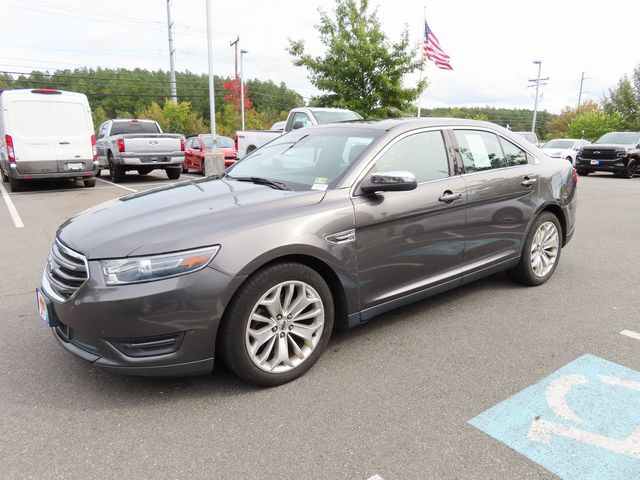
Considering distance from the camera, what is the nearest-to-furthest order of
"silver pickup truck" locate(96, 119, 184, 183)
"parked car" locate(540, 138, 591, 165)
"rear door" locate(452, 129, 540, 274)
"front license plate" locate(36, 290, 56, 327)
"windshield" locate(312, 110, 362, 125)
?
"front license plate" locate(36, 290, 56, 327) < "rear door" locate(452, 129, 540, 274) < "windshield" locate(312, 110, 362, 125) < "silver pickup truck" locate(96, 119, 184, 183) < "parked car" locate(540, 138, 591, 165)

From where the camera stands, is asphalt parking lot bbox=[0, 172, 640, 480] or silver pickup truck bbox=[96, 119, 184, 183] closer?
asphalt parking lot bbox=[0, 172, 640, 480]

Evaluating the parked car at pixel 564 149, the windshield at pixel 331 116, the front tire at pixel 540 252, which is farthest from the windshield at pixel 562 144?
the front tire at pixel 540 252

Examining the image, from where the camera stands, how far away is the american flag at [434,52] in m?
19.5

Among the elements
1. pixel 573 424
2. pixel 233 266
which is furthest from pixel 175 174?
pixel 573 424

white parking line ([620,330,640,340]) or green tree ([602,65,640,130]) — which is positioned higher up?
green tree ([602,65,640,130])

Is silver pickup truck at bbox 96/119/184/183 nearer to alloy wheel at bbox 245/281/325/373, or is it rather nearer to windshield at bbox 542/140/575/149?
alloy wheel at bbox 245/281/325/373

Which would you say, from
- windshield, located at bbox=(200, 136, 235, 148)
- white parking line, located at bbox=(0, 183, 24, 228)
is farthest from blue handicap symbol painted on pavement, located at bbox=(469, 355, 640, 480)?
windshield, located at bbox=(200, 136, 235, 148)

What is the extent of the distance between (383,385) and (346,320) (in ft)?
1.62

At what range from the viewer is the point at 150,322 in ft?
8.04

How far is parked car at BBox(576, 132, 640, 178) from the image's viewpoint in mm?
17875

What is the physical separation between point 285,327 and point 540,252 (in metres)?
2.98

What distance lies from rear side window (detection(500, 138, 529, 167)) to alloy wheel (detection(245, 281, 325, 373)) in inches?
98.2

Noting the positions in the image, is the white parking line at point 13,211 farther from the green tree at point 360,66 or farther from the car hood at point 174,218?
the green tree at point 360,66

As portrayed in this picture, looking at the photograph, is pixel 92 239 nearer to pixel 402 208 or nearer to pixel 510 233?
pixel 402 208
